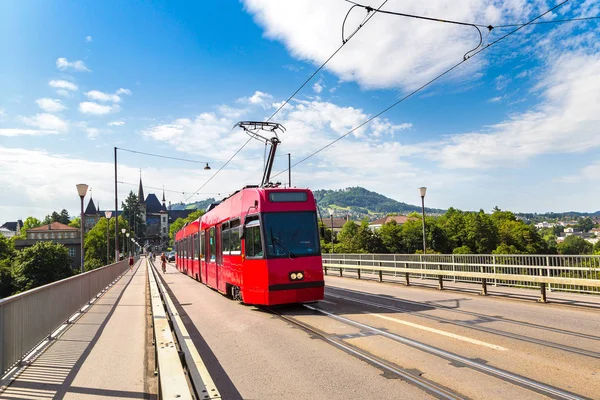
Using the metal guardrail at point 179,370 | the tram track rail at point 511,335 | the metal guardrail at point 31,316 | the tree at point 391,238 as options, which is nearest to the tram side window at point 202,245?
the metal guardrail at point 31,316

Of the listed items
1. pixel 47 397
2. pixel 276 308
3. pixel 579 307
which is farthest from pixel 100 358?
pixel 579 307

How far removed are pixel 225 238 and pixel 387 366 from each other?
31.6 ft

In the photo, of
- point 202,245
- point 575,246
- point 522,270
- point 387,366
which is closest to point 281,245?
point 387,366

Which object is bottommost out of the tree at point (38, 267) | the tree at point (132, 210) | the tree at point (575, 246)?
the tree at point (575, 246)

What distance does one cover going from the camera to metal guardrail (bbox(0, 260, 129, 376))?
6.20 m

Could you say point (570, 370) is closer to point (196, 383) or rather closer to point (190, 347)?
point (196, 383)

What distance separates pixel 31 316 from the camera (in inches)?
302

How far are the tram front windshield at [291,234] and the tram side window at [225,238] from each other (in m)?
3.20

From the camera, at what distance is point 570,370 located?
5.89 metres

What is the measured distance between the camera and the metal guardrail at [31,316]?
20.3 ft

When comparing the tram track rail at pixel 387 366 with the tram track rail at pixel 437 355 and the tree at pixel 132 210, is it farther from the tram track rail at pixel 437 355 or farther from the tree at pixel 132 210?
the tree at pixel 132 210

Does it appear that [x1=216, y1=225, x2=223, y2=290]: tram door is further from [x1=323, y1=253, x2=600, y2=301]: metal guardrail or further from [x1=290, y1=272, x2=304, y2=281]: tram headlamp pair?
[x1=323, y1=253, x2=600, y2=301]: metal guardrail

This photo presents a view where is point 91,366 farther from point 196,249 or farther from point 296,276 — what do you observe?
point 196,249

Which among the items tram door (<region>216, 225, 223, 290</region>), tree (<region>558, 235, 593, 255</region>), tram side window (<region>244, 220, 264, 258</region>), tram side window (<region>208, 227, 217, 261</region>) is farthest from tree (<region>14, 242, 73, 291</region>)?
tree (<region>558, 235, 593, 255</region>)
